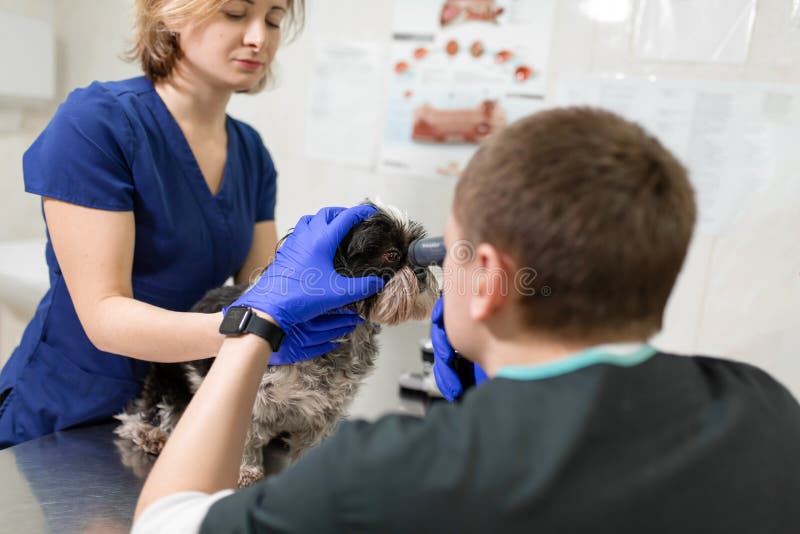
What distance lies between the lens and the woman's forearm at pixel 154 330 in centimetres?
105

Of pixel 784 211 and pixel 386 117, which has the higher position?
pixel 386 117

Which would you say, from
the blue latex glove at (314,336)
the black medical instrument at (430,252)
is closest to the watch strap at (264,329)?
the blue latex glove at (314,336)

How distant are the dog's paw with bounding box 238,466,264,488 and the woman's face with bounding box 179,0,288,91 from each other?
77 cm

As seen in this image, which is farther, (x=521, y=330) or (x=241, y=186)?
(x=241, y=186)

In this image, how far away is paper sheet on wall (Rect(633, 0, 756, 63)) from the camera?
1.47 meters

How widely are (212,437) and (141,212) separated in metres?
0.65

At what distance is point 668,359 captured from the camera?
56cm

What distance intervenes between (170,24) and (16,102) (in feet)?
3.16

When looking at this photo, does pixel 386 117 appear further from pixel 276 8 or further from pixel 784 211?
pixel 784 211

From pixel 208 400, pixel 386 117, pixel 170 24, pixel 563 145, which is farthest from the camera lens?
pixel 386 117

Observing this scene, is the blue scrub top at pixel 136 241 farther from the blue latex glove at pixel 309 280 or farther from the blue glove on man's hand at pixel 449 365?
the blue glove on man's hand at pixel 449 365

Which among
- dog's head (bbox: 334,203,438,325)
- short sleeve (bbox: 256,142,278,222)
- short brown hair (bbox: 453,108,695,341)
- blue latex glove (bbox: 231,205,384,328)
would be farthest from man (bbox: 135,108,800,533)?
short sleeve (bbox: 256,142,278,222)

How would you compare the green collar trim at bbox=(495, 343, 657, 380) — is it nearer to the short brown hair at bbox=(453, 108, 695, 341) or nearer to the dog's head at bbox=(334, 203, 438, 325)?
the short brown hair at bbox=(453, 108, 695, 341)

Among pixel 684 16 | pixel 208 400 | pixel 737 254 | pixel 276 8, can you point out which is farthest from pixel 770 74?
pixel 208 400
